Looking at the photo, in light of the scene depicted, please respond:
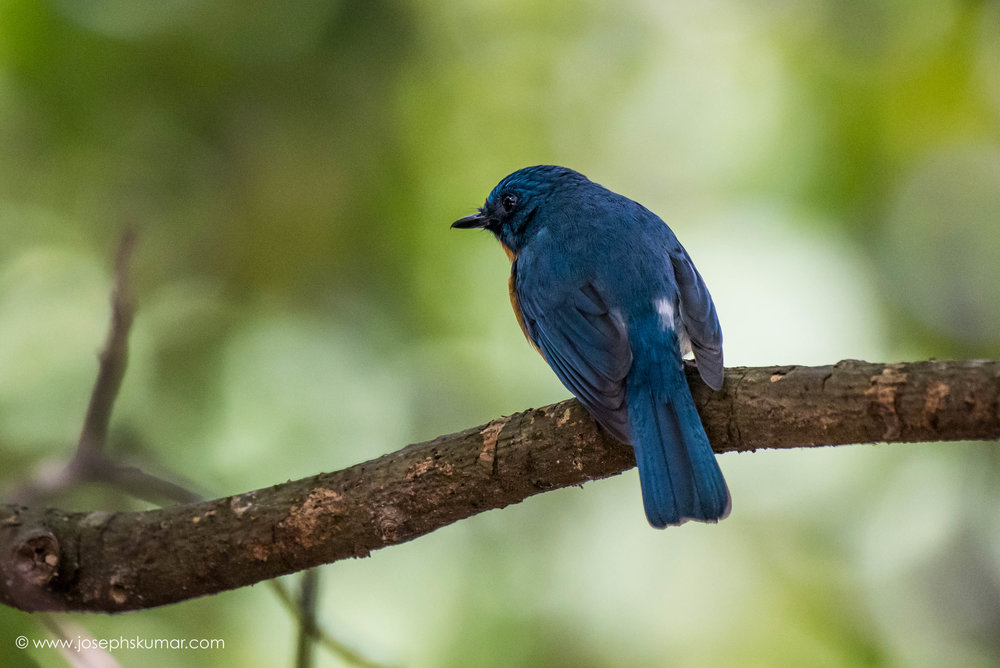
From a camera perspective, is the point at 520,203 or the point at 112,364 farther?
the point at 520,203

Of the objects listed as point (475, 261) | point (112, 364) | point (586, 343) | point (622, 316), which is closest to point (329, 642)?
point (112, 364)

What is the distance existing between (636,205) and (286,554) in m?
2.33

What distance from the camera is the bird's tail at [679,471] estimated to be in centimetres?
283

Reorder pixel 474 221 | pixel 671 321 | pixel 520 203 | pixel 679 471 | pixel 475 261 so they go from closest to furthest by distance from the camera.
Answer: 1. pixel 679 471
2. pixel 671 321
3. pixel 520 203
4. pixel 474 221
5. pixel 475 261

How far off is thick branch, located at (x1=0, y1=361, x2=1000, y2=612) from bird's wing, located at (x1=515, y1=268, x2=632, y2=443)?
0.30ft

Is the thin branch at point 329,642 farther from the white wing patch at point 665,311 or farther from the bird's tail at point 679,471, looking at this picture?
the white wing patch at point 665,311

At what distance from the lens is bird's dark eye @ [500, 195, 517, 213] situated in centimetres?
459

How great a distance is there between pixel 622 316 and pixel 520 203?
130cm

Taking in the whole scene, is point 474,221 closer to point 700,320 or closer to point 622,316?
point 622,316

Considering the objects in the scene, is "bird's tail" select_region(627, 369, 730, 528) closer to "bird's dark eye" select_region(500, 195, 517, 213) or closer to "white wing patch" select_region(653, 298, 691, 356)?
"white wing patch" select_region(653, 298, 691, 356)

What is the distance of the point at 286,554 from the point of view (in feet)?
9.41

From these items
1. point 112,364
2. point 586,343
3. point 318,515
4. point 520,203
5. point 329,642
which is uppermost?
point 520,203

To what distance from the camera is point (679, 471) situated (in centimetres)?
283

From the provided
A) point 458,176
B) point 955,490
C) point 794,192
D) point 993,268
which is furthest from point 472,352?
point 993,268
